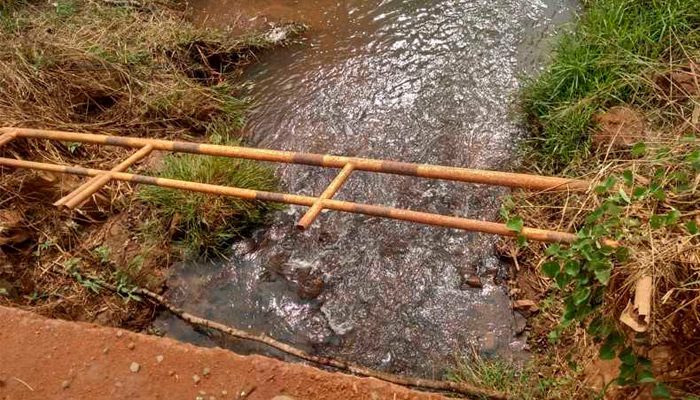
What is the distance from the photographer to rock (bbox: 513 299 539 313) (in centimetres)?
331

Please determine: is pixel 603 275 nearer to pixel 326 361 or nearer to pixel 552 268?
pixel 552 268

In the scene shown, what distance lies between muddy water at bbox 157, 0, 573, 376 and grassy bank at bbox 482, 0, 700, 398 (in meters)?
0.30

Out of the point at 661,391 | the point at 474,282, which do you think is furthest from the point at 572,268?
the point at 474,282

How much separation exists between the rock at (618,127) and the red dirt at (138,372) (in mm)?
2184

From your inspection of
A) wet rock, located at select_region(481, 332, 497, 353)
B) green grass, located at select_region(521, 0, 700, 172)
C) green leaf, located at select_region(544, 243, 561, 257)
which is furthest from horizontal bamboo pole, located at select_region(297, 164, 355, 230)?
green grass, located at select_region(521, 0, 700, 172)

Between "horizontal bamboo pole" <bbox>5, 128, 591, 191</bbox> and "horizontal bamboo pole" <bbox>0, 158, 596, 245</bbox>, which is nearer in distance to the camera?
"horizontal bamboo pole" <bbox>0, 158, 596, 245</bbox>

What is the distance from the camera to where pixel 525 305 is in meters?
3.35

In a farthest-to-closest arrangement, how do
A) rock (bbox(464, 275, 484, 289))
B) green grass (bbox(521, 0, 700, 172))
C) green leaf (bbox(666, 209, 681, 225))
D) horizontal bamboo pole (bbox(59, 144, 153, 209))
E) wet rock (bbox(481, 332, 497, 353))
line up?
green grass (bbox(521, 0, 700, 172))
rock (bbox(464, 275, 484, 289))
wet rock (bbox(481, 332, 497, 353))
horizontal bamboo pole (bbox(59, 144, 153, 209))
green leaf (bbox(666, 209, 681, 225))

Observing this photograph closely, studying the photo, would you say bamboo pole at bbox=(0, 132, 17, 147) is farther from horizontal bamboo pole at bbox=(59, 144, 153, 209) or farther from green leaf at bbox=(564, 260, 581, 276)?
green leaf at bbox=(564, 260, 581, 276)

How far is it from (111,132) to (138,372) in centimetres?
274

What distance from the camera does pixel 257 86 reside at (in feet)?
16.9

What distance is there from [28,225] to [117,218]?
579mm

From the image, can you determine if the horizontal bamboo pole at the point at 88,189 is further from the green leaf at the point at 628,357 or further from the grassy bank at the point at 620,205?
the green leaf at the point at 628,357

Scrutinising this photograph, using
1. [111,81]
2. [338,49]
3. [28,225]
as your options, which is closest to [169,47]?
[111,81]
